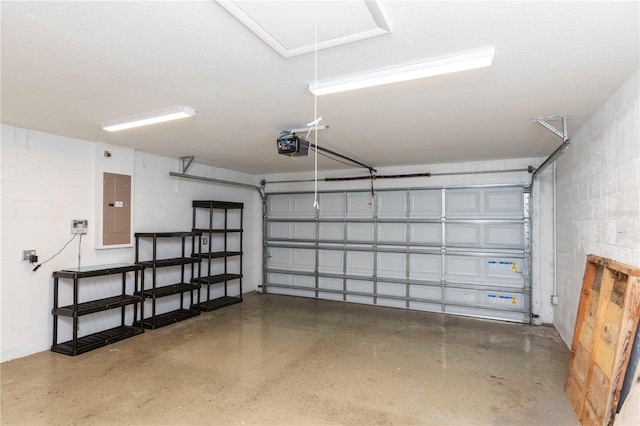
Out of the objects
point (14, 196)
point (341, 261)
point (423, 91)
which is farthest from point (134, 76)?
point (341, 261)

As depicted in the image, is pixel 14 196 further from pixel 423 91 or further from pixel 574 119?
pixel 574 119

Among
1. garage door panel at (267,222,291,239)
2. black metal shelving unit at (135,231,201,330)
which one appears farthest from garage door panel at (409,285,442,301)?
black metal shelving unit at (135,231,201,330)

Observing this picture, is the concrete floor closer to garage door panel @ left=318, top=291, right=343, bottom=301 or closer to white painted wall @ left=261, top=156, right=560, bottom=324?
white painted wall @ left=261, top=156, right=560, bottom=324

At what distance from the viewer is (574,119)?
3152 mm

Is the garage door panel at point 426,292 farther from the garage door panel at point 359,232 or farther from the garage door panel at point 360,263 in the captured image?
the garage door panel at point 359,232

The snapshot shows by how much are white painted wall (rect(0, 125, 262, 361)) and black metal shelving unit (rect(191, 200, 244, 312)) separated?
0.93 m

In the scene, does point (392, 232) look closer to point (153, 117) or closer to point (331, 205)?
point (331, 205)

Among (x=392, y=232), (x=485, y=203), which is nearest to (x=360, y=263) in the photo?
(x=392, y=232)

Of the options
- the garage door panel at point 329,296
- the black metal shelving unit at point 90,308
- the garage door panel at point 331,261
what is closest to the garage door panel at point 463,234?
the garage door panel at point 331,261

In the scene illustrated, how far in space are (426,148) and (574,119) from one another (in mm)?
1660

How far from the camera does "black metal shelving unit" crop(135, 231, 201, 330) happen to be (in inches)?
182

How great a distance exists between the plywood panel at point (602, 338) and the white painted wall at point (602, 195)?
0.12 meters

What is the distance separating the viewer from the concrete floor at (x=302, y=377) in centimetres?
258

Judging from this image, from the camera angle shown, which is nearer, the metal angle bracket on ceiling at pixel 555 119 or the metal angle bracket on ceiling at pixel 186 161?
the metal angle bracket on ceiling at pixel 555 119
